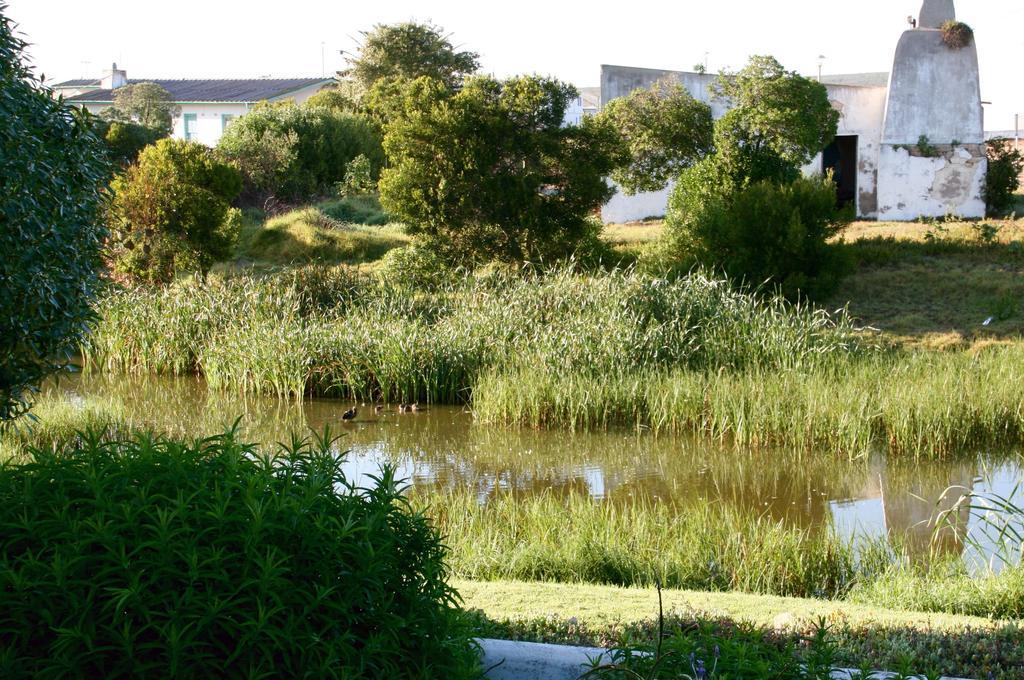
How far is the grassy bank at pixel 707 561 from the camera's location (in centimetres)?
590

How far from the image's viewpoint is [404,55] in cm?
3828

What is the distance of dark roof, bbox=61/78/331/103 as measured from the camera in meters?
47.4

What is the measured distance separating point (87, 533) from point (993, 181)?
2302cm

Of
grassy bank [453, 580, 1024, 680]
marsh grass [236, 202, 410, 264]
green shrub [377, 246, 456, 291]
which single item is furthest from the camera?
marsh grass [236, 202, 410, 264]

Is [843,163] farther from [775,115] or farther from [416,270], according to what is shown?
[416,270]

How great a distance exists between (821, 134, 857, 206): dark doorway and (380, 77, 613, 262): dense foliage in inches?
369

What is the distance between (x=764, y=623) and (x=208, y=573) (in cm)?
259

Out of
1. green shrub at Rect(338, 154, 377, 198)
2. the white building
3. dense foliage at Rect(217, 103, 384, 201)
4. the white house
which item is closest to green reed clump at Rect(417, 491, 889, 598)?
the white building

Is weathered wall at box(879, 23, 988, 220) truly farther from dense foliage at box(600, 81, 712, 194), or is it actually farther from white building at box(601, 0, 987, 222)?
dense foliage at box(600, 81, 712, 194)

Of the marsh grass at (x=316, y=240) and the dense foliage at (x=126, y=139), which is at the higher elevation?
the dense foliage at (x=126, y=139)

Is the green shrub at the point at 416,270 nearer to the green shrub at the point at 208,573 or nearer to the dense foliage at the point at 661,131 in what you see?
the dense foliage at the point at 661,131

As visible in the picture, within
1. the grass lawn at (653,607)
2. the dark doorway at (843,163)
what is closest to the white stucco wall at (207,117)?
the dark doorway at (843,163)

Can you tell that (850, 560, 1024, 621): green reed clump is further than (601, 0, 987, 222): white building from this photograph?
No

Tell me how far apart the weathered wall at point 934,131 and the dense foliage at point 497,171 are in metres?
8.11
